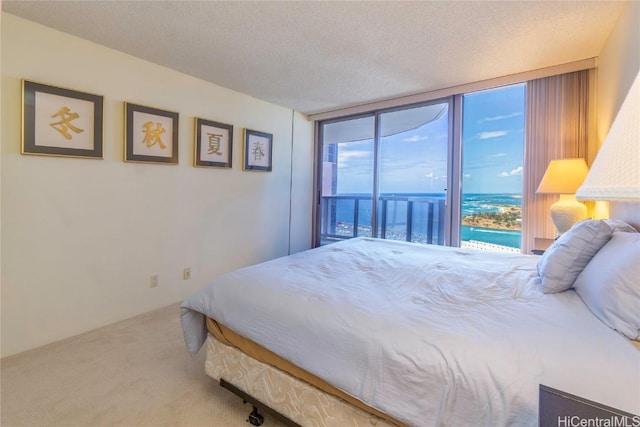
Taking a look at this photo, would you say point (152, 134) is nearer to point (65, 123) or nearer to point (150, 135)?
point (150, 135)

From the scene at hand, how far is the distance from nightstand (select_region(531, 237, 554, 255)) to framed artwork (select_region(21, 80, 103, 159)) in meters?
3.74

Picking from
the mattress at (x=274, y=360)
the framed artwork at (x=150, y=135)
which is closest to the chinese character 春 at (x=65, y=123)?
the framed artwork at (x=150, y=135)

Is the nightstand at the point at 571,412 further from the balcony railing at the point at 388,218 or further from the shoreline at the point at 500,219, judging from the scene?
the balcony railing at the point at 388,218

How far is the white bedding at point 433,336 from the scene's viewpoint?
2.75 ft

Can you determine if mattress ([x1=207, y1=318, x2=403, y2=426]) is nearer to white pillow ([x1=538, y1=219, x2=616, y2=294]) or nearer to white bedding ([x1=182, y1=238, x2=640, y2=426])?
white bedding ([x1=182, y1=238, x2=640, y2=426])

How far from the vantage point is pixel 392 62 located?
2.66 metres

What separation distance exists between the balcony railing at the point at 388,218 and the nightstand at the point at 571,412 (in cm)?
308

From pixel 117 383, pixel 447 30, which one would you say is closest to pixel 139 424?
pixel 117 383

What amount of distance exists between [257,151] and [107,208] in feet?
5.90

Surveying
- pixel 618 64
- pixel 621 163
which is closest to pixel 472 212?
pixel 618 64

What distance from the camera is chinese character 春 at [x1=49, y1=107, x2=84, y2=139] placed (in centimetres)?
221

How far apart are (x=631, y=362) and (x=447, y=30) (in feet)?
7.17

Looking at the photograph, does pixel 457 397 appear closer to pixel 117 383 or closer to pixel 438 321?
pixel 438 321

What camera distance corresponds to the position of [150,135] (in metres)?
2.74
